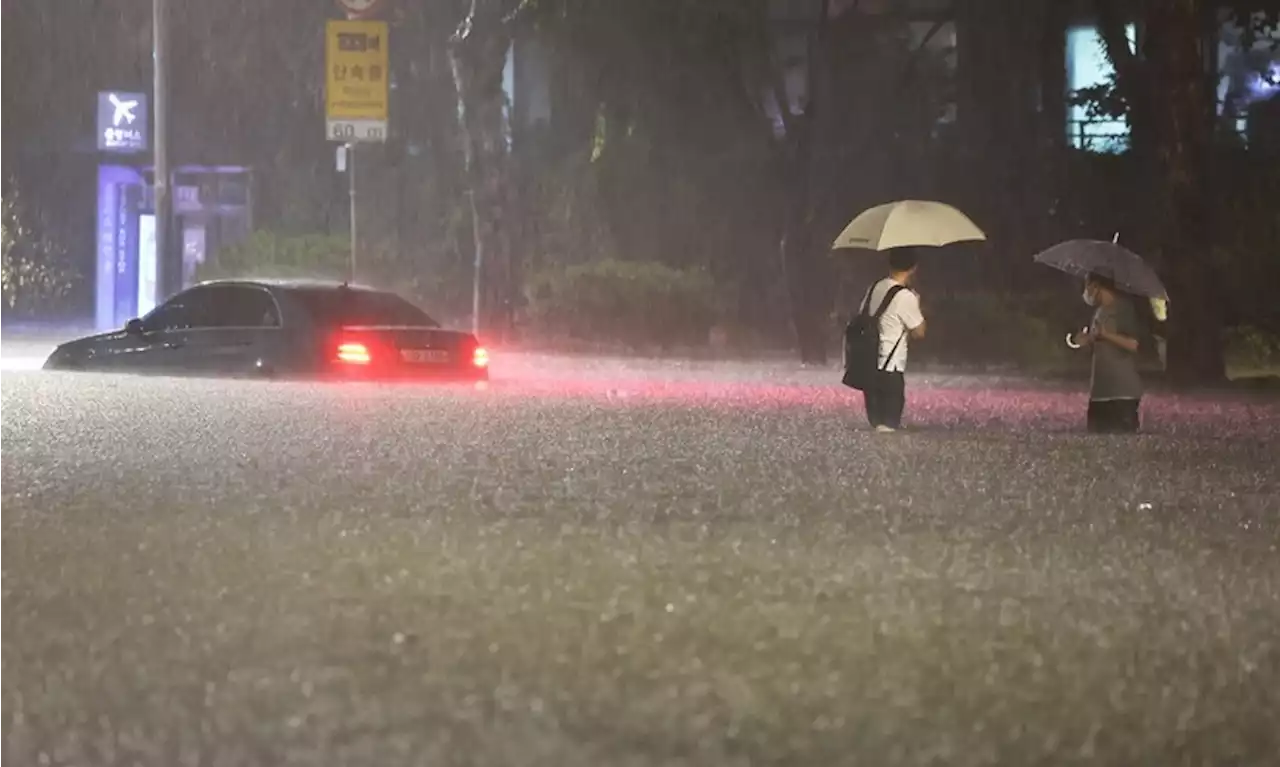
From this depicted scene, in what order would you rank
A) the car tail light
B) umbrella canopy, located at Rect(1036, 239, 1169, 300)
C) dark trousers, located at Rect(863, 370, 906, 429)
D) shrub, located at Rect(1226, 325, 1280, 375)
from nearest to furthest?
umbrella canopy, located at Rect(1036, 239, 1169, 300) → dark trousers, located at Rect(863, 370, 906, 429) → the car tail light → shrub, located at Rect(1226, 325, 1280, 375)

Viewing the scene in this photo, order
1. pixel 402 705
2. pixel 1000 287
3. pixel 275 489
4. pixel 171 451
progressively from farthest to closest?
pixel 1000 287 → pixel 171 451 → pixel 275 489 → pixel 402 705

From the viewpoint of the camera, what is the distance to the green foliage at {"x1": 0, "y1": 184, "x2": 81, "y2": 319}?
144ft

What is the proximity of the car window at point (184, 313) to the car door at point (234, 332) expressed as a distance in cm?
4

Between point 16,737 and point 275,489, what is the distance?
227 inches

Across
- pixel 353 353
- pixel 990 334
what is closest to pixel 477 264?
pixel 990 334

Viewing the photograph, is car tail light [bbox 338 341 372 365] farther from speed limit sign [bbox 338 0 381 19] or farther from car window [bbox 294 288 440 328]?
speed limit sign [bbox 338 0 381 19]

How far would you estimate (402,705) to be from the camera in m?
5.80

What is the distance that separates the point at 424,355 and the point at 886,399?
615 centimetres

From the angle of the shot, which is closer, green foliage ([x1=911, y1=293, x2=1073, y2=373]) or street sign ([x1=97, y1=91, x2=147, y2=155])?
green foliage ([x1=911, y1=293, x2=1073, y2=373])

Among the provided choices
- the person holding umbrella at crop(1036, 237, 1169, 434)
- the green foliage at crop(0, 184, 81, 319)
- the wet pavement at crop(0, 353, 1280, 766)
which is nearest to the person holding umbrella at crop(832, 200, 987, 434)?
the wet pavement at crop(0, 353, 1280, 766)

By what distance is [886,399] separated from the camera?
15516 millimetres

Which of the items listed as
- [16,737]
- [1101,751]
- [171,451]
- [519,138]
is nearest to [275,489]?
[171,451]

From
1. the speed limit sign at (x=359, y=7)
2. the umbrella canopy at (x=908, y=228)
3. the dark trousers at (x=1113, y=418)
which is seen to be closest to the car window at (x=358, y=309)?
the umbrella canopy at (x=908, y=228)

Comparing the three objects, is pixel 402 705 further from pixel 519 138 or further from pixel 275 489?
pixel 519 138
